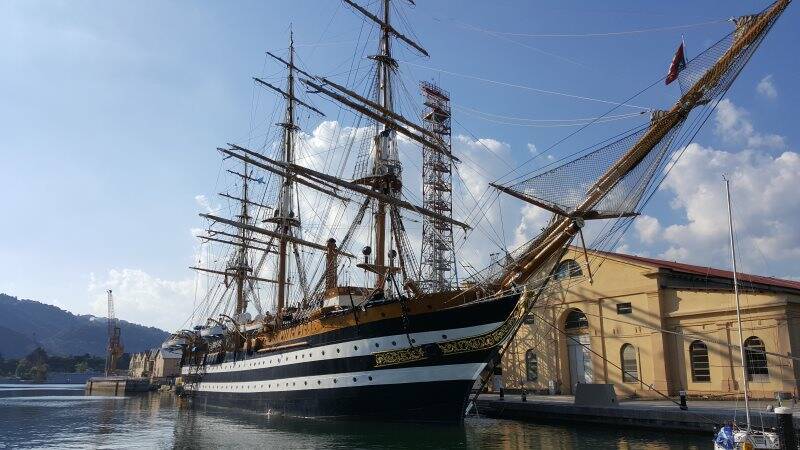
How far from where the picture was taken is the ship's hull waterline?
23.6 metres

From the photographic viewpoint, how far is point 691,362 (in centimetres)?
3109

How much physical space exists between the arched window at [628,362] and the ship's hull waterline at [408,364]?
13.7 metres

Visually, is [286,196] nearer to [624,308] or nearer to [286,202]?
[286,202]

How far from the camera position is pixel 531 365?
39.5m

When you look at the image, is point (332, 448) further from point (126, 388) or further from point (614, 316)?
point (126, 388)

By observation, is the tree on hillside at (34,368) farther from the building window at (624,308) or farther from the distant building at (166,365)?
the building window at (624,308)

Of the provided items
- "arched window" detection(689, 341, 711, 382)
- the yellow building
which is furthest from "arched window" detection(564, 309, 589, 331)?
"arched window" detection(689, 341, 711, 382)

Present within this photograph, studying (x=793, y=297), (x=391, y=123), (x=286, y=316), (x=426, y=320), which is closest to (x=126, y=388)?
(x=286, y=316)

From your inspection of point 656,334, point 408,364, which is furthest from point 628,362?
point 408,364

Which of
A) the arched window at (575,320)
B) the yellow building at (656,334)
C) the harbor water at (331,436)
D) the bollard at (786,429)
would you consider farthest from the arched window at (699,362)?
the bollard at (786,429)

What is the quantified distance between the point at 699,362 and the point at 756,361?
2.71 meters

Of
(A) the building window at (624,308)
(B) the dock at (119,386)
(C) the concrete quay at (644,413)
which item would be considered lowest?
(B) the dock at (119,386)

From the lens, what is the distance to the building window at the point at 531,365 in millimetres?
39031

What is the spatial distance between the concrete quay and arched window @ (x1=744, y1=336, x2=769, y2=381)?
6.66 ft
